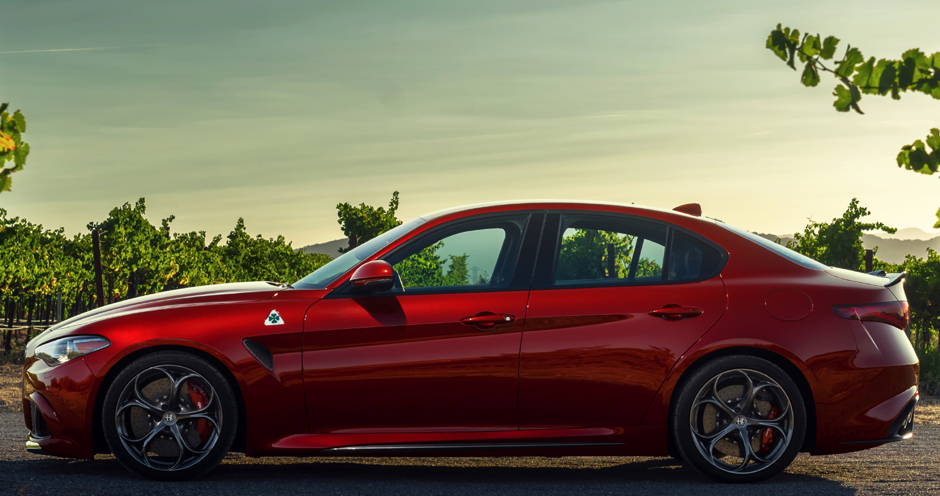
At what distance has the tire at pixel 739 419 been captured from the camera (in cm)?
502

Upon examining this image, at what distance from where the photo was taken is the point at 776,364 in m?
5.09

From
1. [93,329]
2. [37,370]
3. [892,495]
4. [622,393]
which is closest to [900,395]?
[892,495]

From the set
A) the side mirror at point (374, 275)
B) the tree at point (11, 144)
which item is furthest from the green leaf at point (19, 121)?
the side mirror at point (374, 275)

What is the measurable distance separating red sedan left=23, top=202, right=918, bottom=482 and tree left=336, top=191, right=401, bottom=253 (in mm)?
24773

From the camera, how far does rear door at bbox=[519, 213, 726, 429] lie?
4.91m

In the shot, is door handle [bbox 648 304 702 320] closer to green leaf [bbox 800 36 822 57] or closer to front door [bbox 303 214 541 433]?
front door [bbox 303 214 541 433]

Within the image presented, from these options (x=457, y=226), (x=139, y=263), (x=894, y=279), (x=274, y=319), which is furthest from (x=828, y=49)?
(x=139, y=263)

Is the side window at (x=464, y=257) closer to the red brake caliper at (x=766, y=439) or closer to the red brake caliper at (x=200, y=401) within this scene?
the red brake caliper at (x=200, y=401)

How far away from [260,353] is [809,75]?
461 centimetres

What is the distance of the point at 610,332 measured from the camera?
495 centimetres

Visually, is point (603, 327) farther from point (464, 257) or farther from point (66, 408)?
point (66, 408)

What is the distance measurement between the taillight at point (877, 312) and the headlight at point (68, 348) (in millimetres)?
4329

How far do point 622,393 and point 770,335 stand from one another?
946 mm

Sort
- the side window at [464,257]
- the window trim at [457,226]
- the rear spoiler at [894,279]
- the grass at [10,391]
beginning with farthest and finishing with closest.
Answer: the grass at [10,391], the rear spoiler at [894,279], the side window at [464,257], the window trim at [457,226]
